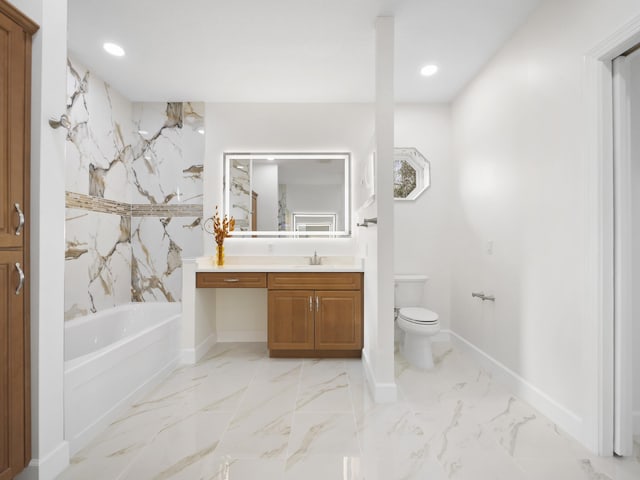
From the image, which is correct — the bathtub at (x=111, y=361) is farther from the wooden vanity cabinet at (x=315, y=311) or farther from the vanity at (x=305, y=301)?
the wooden vanity cabinet at (x=315, y=311)

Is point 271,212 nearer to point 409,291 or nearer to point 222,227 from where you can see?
point 222,227

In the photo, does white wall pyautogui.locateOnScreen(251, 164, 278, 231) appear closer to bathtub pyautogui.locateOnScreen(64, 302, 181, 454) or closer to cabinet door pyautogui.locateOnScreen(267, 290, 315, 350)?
cabinet door pyautogui.locateOnScreen(267, 290, 315, 350)

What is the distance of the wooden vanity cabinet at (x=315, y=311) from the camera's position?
9.31ft

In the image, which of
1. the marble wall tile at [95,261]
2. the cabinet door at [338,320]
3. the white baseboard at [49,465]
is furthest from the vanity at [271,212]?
the white baseboard at [49,465]

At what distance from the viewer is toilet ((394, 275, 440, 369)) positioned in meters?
2.59

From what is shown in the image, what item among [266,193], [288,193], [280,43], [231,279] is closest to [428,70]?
[280,43]

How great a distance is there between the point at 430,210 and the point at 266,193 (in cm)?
176

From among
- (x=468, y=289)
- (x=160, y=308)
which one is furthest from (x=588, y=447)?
(x=160, y=308)

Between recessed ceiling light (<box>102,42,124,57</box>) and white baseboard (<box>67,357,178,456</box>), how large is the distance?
249 cm

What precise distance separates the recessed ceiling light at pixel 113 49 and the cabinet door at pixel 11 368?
192cm

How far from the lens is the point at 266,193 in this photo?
3525 mm

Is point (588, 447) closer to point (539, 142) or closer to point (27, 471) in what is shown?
point (539, 142)

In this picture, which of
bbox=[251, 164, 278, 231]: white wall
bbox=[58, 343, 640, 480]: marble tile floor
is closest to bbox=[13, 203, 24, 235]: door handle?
bbox=[58, 343, 640, 480]: marble tile floor

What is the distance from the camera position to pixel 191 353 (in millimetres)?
2822
